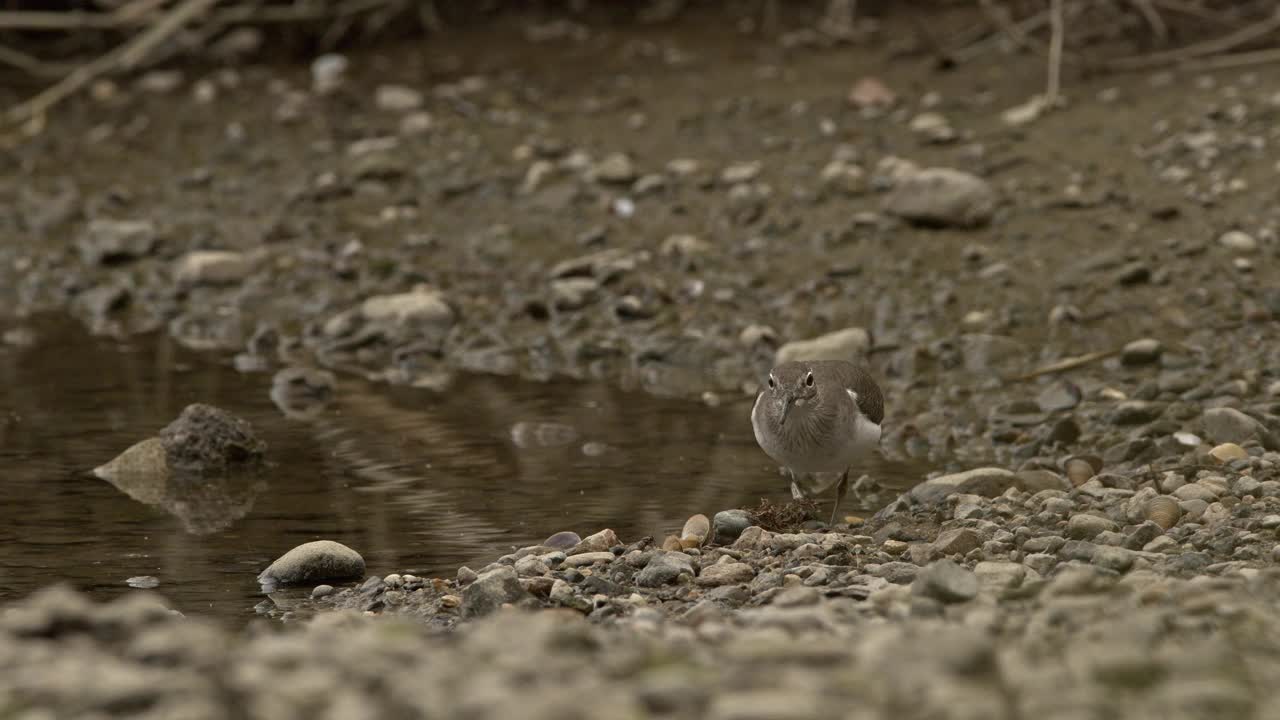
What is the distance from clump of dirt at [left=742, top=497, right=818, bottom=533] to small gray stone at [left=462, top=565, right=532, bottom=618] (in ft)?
4.12

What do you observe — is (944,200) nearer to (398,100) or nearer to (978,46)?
(978,46)

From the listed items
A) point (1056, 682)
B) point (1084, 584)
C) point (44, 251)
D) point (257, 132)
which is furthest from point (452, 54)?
point (1056, 682)

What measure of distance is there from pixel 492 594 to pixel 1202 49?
7.84 metres

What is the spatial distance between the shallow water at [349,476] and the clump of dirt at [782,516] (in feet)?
1.35

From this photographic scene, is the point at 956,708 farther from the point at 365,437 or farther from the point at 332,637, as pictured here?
the point at 365,437

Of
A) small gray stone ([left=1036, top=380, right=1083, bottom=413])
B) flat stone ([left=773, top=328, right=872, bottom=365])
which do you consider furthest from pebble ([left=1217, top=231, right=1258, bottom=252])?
flat stone ([left=773, top=328, right=872, bottom=365])

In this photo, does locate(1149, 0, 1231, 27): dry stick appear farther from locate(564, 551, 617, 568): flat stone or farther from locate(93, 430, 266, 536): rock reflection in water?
locate(564, 551, 617, 568): flat stone

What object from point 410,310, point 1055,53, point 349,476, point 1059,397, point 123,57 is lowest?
point 1059,397

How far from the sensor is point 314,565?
6.39 meters

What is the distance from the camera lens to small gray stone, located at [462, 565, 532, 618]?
5.70 metres

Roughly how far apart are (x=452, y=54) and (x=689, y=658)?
470 inches

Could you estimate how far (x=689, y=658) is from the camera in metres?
3.70

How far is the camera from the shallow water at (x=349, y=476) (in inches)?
265

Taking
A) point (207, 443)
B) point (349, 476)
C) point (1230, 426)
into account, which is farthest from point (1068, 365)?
point (207, 443)
